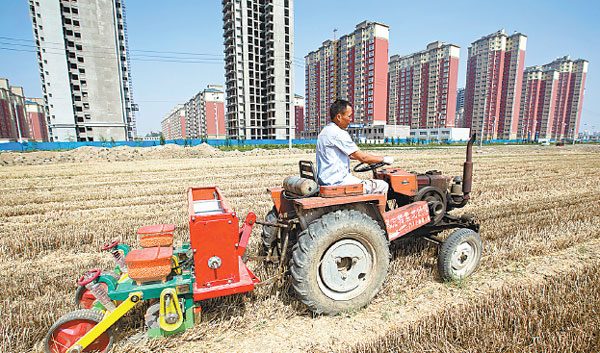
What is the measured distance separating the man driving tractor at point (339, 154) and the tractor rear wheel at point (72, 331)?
239 cm

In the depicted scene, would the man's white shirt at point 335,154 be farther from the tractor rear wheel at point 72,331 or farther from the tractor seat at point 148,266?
the tractor rear wheel at point 72,331

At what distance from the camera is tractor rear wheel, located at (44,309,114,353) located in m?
2.24

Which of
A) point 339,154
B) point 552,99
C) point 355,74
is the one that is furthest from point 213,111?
point 552,99

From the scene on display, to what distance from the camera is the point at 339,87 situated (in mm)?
80875

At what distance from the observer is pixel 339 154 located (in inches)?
126

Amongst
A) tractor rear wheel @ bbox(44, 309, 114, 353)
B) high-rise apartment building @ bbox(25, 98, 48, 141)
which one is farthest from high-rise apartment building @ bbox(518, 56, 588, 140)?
high-rise apartment building @ bbox(25, 98, 48, 141)

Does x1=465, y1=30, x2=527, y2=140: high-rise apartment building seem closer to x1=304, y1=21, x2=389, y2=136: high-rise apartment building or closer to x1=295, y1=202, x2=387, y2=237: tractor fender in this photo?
x1=304, y1=21, x2=389, y2=136: high-rise apartment building

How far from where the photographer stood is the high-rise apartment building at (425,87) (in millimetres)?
77062

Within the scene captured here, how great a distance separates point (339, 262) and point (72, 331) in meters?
2.33

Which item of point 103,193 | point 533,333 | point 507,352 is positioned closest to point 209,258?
point 507,352

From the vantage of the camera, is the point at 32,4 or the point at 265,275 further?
the point at 32,4

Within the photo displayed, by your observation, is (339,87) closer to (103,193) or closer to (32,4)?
(32,4)

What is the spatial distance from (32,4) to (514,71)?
3870 inches

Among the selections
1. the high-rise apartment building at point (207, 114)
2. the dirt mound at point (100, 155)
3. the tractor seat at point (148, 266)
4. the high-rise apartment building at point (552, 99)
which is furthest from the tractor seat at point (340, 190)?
the high-rise apartment building at point (552, 99)
